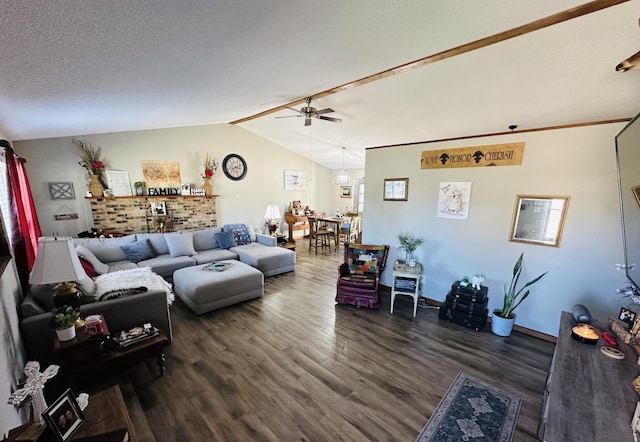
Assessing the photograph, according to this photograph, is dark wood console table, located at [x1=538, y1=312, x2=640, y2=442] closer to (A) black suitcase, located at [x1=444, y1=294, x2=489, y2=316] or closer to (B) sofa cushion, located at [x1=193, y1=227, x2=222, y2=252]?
(A) black suitcase, located at [x1=444, y1=294, x2=489, y2=316]

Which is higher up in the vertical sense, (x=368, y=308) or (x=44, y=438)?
(x=44, y=438)

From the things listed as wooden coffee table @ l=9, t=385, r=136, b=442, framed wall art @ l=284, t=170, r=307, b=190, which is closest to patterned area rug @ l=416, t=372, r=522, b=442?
wooden coffee table @ l=9, t=385, r=136, b=442

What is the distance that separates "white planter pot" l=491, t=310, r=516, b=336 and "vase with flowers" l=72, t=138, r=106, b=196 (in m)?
6.37

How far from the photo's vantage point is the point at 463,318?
2930mm

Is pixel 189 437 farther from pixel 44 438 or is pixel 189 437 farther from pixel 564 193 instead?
pixel 564 193

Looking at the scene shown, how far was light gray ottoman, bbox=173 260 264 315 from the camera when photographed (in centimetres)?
305

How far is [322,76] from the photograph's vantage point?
2.31 m

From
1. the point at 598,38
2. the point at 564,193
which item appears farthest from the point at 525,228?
the point at 598,38

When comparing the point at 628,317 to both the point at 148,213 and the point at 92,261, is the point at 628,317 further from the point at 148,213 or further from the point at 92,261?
the point at 148,213

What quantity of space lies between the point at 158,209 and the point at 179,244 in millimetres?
1219

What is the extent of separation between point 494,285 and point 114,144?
646 centimetres

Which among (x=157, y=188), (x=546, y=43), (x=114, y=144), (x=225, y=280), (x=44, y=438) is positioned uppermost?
(x=546, y=43)

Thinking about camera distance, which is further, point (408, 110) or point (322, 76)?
point (408, 110)

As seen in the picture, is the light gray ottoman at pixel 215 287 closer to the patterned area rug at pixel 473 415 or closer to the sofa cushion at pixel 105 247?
the sofa cushion at pixel 105 247
